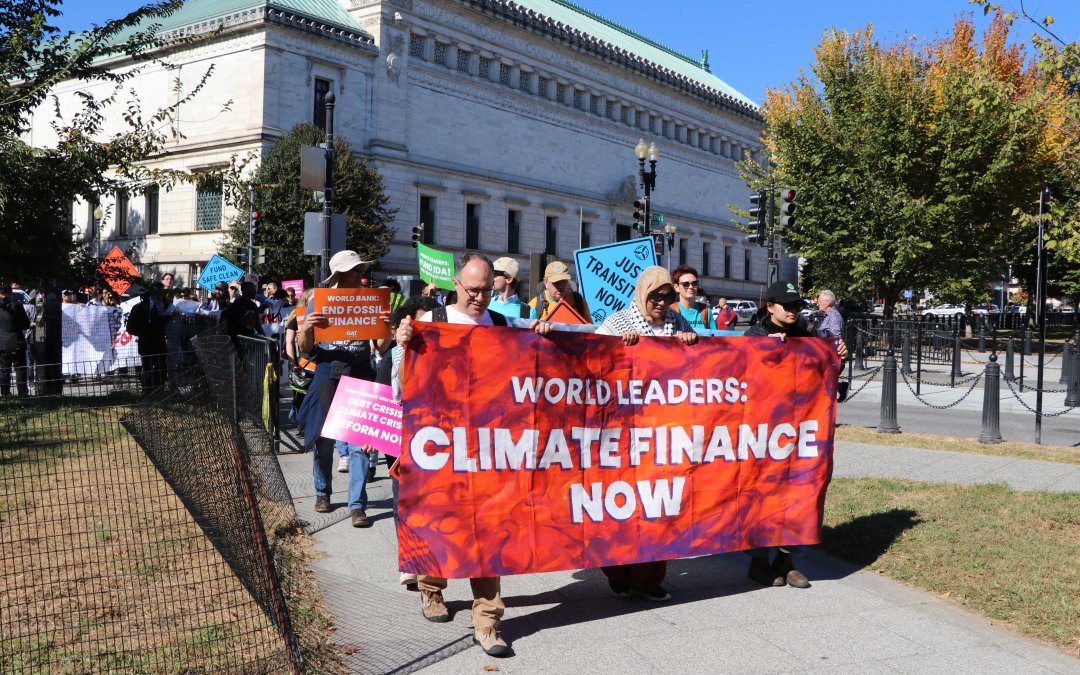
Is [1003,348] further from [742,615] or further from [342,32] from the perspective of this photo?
[742,615]

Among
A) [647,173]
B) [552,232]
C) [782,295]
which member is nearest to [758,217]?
[647,173]

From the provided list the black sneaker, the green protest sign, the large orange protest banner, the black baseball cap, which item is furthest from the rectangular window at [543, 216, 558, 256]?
the black sneaker

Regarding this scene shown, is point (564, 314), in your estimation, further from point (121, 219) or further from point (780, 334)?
point (121, 219)

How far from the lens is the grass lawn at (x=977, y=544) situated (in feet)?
19.0

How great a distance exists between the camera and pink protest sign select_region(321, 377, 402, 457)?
6.71 m

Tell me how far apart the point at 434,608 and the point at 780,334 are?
2871 millimetres

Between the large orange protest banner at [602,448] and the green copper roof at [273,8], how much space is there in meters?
43.9

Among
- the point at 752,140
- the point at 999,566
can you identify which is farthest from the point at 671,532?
the point at 752,140

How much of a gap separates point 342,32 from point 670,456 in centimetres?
4622

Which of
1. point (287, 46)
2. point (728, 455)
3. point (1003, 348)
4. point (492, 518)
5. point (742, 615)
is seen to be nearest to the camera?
point (492, 518)

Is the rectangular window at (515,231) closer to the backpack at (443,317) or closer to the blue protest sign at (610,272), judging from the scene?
the blue protest sign at (610,272)

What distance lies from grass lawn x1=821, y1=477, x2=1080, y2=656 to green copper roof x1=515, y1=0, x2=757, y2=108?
2217 inches

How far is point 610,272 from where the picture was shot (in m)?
11.1

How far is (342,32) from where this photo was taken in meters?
48.3
